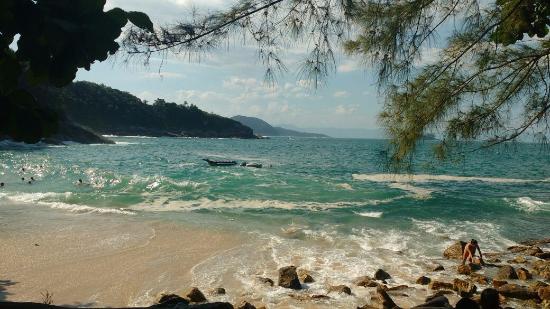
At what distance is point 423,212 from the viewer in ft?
65.7

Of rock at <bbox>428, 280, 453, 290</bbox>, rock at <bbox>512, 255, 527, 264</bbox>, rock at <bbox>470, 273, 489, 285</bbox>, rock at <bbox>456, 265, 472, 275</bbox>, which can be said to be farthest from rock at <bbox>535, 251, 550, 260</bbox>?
rock at <bbox>428, 280, 453, 290</bbox>

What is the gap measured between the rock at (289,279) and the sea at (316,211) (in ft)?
0.80

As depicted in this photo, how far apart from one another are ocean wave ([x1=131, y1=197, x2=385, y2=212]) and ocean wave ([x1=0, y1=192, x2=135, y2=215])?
1356 millimetres

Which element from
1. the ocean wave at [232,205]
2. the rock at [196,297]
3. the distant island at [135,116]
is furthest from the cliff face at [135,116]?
the rock at [196,297]

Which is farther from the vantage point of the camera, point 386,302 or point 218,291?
point 218,291

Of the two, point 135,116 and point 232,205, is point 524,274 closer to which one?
point 232,205

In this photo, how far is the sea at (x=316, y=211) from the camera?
33.6 feet

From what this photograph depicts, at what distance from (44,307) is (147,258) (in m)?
8.14

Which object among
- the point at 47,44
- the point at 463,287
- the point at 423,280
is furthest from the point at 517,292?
the point at 47,44

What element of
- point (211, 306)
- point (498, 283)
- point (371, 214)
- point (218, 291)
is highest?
point (211, 306)

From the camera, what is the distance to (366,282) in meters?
9.24

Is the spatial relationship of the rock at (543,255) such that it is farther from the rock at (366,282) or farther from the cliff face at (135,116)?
the cliff face at (135,116)

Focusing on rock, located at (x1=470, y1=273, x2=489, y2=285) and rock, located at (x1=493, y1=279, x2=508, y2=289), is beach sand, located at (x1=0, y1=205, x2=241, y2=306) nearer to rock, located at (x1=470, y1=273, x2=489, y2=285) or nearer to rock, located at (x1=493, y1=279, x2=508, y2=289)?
rock, located at (x1=470, y1=273, x2=489, y2=285)

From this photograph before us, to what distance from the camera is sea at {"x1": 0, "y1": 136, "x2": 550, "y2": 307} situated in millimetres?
10242
